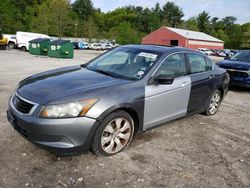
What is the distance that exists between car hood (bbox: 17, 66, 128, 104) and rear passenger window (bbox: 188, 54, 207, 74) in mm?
1780

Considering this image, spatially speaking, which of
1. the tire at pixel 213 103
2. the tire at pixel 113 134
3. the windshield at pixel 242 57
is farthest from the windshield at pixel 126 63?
the windshield at pixel 242 57

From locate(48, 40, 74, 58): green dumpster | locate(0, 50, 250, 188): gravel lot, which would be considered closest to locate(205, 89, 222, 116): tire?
locate(0, 50, 250, 188): gravel lot

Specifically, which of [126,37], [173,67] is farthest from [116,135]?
[126,37]

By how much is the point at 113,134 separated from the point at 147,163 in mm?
617

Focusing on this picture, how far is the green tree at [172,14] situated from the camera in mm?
113500

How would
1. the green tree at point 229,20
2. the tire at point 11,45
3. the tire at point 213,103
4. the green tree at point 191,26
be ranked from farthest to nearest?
1. the green tree at point 229,20
2. the green tree at point 191,26
3. the tire at point 11,45
4. the tire at point 213,103

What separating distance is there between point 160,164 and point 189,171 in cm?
40

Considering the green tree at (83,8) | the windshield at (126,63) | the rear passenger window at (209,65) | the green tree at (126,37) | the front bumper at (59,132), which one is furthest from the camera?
the green tree at (83,8)

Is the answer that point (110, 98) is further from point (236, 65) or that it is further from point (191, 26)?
point (191, 26)

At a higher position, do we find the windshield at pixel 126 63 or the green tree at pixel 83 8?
the green tree at pixel 83 8

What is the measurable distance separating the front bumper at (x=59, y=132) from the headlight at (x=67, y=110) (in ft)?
0.20

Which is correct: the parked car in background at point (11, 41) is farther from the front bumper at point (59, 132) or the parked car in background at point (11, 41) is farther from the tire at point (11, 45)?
the front bumper at point (59, 132)

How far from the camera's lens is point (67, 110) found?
320cm

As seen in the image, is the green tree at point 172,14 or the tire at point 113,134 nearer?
the tire at point 113,134
